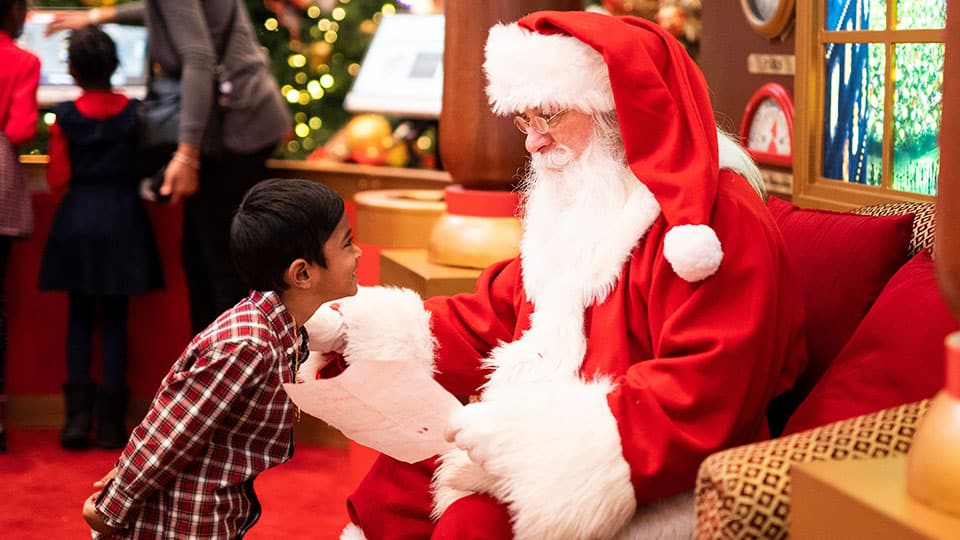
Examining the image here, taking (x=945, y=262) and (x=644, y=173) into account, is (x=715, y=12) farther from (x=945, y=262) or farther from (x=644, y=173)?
(x=945, y=262)

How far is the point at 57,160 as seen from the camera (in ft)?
12.8

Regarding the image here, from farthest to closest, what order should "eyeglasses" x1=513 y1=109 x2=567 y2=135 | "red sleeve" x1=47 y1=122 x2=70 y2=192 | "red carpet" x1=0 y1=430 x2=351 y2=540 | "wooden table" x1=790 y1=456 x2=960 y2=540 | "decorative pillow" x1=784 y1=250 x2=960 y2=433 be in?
"red sleeve" x1=47 y1=122 x2=70 y2=192 → "red carpet" x1=0 y1=430 x2=351 y2=540 → "eyeglasses" x1=513 y1=109 x2=567 y2=135 → "decorative pillow" x1=784 y1=250 x2=960 y2=433 → "wooden table" x1=790 y1=456 x2=960 y2=540

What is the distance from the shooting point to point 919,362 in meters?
1.72

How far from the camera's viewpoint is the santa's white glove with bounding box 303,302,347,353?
2164mm

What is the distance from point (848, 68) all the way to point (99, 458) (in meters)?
2.51

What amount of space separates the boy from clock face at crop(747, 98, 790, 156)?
58.6 inches

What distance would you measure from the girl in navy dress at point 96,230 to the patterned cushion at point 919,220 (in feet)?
8.23

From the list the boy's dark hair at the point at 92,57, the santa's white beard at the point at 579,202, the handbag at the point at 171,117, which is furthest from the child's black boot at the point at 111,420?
the santa's white beard at the point at 579,202

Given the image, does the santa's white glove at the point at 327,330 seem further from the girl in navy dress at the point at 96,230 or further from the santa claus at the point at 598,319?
the girl in navy dress at the point at 96,230

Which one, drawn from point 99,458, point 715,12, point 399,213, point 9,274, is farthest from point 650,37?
point 9,274

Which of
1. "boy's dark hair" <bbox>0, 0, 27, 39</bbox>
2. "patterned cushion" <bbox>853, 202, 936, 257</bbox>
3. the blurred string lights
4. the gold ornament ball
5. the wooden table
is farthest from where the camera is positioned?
the blurred string lights

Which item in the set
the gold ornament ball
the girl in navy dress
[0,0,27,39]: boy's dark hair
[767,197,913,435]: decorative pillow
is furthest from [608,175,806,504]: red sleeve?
the gold ornament ball

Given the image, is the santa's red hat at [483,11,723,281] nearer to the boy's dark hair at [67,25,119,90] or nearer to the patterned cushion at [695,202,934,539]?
the patterned cushion at [695,202,934,539]

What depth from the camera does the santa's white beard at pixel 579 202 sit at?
2027 mm
